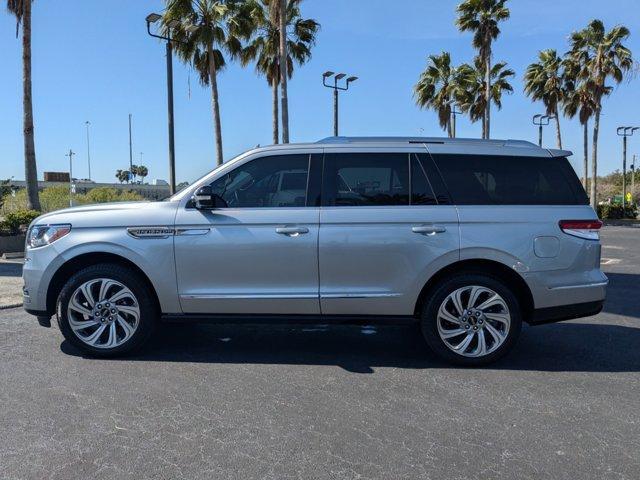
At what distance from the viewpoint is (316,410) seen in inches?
157

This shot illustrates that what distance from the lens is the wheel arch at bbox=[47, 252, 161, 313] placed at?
5.08m

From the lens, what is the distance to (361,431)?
12.0ft

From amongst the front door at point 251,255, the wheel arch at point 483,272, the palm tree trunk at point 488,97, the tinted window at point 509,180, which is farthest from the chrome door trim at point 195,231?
the palm tree trunk at point 488,97

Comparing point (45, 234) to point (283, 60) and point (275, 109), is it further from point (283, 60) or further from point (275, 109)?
point (275, 109)

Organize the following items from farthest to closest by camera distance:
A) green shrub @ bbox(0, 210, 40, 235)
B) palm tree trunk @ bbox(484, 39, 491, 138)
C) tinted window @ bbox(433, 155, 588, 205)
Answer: palm tree trunk @ bbox(484, 39, 491, 138), green shrub @ bbox(0, 210, 40, 235), tinted window @ bbox(433, 155, 588, 205)

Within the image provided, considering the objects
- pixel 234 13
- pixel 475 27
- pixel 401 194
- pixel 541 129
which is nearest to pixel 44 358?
pixel 401 194

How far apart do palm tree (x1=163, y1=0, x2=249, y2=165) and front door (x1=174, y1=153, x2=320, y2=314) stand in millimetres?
16151

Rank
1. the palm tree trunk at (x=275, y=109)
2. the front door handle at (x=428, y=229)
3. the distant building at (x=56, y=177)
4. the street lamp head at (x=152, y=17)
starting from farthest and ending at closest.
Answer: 1. the distant building at (x=56, y=177)
2. the palm tree trunk at (x=275, y=109)
3. the street lamp head at (x=152, y=17)
4. the front door handle at (x=428, y=229)

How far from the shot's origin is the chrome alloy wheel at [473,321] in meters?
4.86

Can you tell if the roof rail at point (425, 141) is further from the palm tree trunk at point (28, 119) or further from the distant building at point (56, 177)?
the distant building at point (56, 177)

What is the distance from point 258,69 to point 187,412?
22.3 meters

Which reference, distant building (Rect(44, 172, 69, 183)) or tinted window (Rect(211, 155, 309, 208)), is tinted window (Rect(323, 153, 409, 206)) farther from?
distant building (Rect(44, 172, 69, 183))

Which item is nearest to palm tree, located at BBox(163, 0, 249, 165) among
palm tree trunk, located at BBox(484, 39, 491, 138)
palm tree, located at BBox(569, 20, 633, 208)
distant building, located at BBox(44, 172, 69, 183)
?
palm tree trunk, located at BBox(484, 39, 491, 138)

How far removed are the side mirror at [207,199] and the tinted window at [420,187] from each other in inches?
66.0
